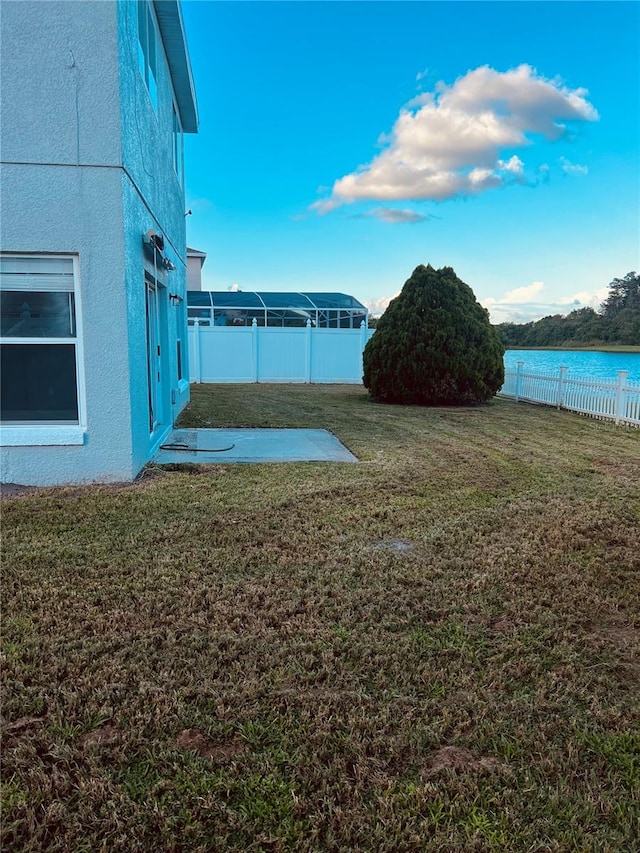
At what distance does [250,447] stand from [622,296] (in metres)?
15.4

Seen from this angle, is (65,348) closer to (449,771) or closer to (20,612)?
(20,612)

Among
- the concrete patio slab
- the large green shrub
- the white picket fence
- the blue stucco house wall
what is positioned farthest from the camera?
the large green shrub

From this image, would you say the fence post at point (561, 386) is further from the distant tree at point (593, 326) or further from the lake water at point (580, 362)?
the distant tree at point (593, 326)

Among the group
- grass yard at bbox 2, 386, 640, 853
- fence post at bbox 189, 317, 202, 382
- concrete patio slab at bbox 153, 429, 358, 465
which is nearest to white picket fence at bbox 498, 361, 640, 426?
concrete patio slab at bbox 153, 429, 358, 465

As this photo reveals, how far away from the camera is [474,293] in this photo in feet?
50.2

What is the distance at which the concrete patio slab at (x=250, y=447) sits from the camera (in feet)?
24.8

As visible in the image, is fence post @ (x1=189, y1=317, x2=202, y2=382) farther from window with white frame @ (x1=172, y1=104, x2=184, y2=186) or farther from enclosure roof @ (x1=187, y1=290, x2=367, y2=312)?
window with white frame @ (x1=172, y1=104, x2=184, y2=186)

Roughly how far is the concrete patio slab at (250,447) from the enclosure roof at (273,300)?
15329 mm

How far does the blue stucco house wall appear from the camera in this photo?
5457 mm

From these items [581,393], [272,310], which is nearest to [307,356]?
[272,310]

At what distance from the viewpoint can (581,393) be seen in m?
13.2

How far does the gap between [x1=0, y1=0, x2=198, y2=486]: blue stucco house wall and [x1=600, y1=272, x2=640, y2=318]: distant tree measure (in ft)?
47.9

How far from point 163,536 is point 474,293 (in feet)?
42.3

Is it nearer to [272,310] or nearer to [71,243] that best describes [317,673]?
[71,243]
